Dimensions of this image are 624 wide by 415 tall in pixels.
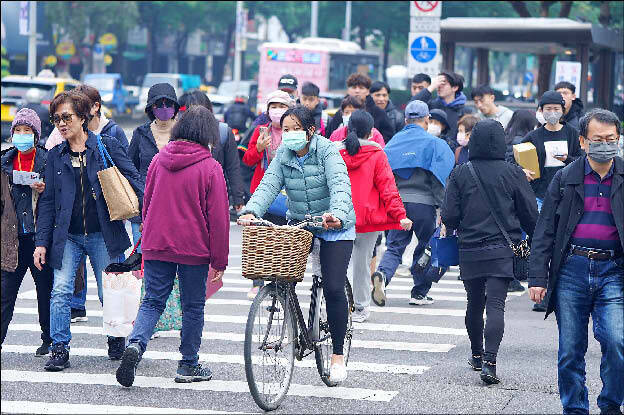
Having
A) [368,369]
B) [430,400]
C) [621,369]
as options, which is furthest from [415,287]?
[621,369]

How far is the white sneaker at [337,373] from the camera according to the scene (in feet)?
25.1

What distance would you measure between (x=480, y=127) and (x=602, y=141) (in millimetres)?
1679

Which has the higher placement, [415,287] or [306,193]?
[306,193]

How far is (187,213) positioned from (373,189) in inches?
92.8

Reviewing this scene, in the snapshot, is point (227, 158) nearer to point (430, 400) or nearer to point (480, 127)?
point (480, 127)

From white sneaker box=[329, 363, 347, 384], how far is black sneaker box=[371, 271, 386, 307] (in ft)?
11.2

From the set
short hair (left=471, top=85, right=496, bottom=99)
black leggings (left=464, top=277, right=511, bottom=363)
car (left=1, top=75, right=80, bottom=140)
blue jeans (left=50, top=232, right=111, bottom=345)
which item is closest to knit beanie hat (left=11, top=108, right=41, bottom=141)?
blue jeans (left=50, top=232, right=111, bottom=345)

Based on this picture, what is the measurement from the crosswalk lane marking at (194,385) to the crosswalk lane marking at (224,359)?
0.62 m

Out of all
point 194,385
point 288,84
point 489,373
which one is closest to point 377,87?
point 288,84

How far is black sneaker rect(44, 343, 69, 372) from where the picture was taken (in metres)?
8.13

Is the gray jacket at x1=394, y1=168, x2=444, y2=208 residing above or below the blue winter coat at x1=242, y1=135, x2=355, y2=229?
below

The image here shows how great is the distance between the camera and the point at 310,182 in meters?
7.53

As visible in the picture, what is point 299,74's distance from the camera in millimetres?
43375

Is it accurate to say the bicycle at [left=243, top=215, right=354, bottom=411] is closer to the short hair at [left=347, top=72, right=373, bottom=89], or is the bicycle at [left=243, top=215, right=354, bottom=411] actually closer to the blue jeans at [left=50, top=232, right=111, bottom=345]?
the blue jeans at [left=50, top=232, right=111, bottom=345]
